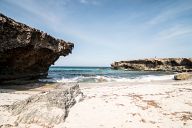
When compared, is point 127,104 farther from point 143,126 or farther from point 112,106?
point 143,126

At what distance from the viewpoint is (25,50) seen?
18.5m

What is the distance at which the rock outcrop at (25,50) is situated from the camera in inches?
624

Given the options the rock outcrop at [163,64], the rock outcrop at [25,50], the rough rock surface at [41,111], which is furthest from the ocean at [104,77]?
the rock outcrop at [163,64]

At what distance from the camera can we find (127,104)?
27.7 feet

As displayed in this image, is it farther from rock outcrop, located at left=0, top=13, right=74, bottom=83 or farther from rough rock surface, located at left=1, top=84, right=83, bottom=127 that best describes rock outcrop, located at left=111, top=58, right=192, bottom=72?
rough rock surface, located at left=1, top=84, right=83, bottom=127

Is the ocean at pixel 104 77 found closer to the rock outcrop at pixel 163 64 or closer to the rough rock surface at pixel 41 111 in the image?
the rough rock surface at pixel 41 111

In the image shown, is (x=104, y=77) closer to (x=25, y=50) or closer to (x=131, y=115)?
(x=25, y=50)

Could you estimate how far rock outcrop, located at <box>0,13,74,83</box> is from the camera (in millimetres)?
15859

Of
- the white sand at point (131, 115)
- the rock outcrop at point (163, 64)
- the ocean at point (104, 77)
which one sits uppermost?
the rock outcrop at point (163, 64)

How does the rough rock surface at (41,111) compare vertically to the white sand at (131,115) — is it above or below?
above

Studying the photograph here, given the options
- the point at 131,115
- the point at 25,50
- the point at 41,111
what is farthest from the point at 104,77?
the point at 41,111

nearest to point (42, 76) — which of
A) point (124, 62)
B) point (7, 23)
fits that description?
point (7, 23)

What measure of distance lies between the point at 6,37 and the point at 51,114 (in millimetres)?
11607

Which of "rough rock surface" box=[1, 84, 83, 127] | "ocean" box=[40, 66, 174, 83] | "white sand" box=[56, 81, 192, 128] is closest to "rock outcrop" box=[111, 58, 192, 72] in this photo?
"ocean" box=[40, 66, 174, 83]
